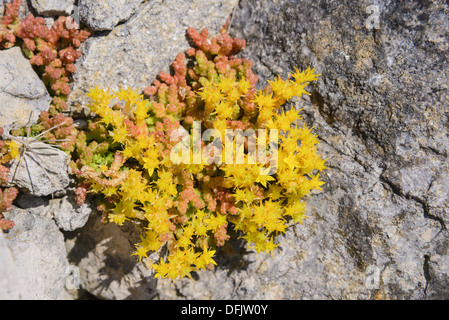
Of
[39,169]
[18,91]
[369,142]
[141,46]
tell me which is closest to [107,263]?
[39,169]

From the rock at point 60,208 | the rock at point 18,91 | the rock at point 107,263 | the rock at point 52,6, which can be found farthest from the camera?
the rock at point 107,263

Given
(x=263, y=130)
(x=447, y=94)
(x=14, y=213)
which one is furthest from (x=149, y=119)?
(x=447, y=94)

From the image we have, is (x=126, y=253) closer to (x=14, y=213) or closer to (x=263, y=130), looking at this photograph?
(x=14, y=213)

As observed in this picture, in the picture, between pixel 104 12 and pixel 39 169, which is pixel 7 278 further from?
pixel 104 12

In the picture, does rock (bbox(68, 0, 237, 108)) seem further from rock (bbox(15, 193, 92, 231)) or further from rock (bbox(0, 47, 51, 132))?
rock (bbox(15, 193, 92, 231))

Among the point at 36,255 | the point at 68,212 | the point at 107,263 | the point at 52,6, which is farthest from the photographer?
the point at 107,263

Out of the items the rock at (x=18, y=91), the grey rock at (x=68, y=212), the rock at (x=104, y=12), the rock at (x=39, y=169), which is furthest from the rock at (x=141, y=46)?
the grey rock at (x=68, y=212)

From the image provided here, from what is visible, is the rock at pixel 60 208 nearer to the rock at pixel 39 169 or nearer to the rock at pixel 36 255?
the rock at pixel 36 255
